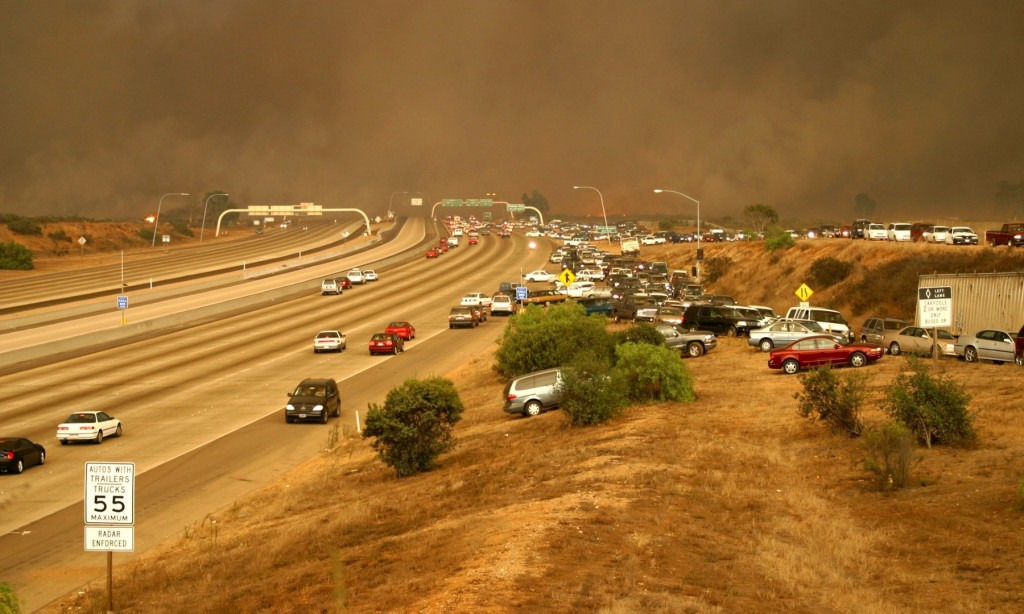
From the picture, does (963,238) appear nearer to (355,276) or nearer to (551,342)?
(551,342)

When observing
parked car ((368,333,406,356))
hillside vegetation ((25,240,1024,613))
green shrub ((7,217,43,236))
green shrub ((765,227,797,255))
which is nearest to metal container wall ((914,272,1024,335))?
hillside vegetation ((25,240,1024,613))

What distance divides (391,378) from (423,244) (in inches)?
3738

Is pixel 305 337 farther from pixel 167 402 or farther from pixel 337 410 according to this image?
pixel 337 410

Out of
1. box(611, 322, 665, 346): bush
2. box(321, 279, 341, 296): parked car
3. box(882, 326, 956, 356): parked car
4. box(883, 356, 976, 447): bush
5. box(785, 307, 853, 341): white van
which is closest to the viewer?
box(883, 356, 976, 447): bush

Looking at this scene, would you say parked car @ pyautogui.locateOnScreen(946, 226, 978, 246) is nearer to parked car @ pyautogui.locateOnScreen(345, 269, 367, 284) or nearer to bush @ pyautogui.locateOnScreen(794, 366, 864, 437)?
bush @ pyautogui.locateOnScreen(794, 366, 864, 437)

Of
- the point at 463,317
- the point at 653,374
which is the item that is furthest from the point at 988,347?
the point at 463,317

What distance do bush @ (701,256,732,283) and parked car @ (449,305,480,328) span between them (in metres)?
26.6

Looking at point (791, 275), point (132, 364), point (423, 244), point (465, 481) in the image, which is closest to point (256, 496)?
point (465, 481)

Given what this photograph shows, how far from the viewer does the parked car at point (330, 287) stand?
8969cm

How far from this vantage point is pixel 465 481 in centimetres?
2250

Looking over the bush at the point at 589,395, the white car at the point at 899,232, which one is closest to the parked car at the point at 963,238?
the white car at the point at 899,232

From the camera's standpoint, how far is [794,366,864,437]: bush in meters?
23.7

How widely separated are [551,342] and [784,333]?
1001 cm

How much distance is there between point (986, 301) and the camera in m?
44.3
